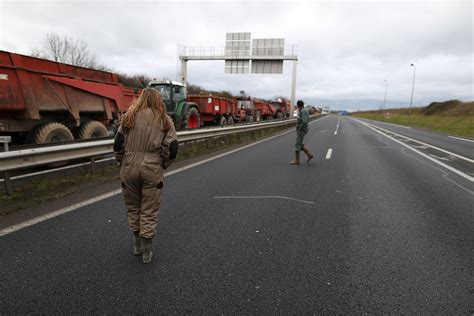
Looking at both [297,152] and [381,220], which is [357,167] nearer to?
[297,152]

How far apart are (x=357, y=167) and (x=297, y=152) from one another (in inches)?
67.2

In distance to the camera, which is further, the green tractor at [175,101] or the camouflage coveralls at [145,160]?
the green tractor at [175,101]

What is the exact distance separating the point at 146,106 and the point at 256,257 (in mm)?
1912

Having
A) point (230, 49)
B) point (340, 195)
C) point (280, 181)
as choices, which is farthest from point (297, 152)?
point (230, 49)

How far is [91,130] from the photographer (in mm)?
8547

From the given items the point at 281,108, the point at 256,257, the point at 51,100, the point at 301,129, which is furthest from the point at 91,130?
the point at 281,108

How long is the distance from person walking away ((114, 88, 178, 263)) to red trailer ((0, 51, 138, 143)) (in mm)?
4888

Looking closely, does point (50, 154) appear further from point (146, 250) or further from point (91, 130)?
point (146, 250)

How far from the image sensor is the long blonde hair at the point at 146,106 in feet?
9.93

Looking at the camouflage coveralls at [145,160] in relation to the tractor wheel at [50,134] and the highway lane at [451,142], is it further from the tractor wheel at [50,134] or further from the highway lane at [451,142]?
the highway lane at [451,142]

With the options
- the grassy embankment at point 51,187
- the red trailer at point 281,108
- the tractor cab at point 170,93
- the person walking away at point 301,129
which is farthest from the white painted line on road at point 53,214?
the red trailer at point 281,108

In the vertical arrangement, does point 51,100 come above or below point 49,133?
above

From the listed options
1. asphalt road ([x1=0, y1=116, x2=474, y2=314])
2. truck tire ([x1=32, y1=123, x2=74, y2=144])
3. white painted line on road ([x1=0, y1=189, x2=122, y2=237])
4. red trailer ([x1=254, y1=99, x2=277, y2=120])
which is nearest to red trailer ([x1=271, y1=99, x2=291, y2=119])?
red trailer ([x1=254, y1=99, x2=277, y2=120])

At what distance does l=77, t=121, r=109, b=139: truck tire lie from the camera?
8375 millimetres
